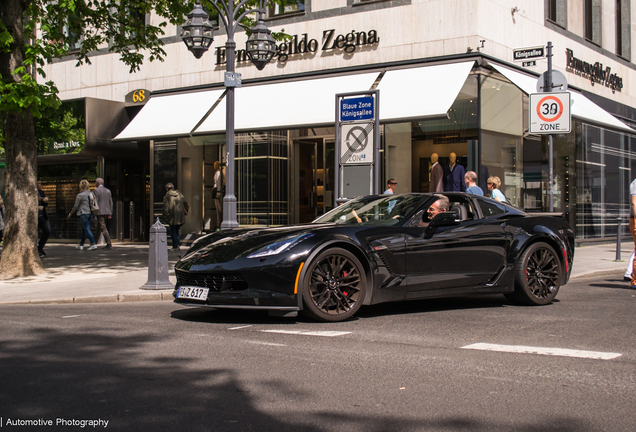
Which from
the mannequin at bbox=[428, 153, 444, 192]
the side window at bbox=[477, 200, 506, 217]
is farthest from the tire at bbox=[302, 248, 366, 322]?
the mannequin at bbox=[428, 153, 444, 192]

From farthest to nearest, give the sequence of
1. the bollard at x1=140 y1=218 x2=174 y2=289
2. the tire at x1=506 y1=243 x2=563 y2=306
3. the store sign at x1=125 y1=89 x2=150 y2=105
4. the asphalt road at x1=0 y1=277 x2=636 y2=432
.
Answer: the store sign at x1=125 y1=89 x2=150 y2=105, the bollard at x1=140 y1=218 x2=174 y2=289, the tire at x1=506 y1=243 x2=563 y2=306, the asphalt road at x1=0 y1=277 x2=636 y2=432

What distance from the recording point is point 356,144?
38.7ft

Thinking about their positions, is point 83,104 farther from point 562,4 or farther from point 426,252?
A: point 426,252

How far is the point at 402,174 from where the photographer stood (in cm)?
1703

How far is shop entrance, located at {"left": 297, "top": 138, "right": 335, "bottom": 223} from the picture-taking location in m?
18.7

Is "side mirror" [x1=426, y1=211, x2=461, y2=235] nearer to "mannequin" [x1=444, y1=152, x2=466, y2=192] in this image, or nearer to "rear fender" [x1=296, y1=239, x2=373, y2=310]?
"rear fender" [x1=296, y1=239, x2=373, y2=310]

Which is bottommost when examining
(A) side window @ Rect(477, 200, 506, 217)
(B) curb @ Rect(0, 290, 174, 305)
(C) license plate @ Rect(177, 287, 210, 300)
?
(B) curb @ Rect(0, 290, 174, 305)

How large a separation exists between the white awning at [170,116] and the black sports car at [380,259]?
37.7 feet

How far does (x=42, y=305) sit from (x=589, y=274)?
8.88 m

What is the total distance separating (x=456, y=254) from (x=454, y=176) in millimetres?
8884

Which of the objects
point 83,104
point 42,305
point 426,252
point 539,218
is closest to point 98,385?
A: point 426,252

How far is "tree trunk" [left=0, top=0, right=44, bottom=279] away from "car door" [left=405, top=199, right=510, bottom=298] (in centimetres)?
755

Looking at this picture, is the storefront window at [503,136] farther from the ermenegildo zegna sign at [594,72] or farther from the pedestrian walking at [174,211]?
the pedestrian walking at [174,211]

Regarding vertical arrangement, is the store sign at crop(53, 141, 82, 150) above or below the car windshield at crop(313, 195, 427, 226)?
above
